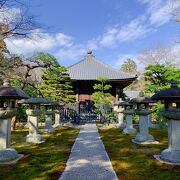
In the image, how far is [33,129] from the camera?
9359 mm

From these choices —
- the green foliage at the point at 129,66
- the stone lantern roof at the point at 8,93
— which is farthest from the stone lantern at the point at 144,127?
the green foliage at the point at 129,66

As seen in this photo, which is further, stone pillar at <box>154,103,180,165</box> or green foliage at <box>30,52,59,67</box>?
green foliage at <box>30,52,59,67</box>

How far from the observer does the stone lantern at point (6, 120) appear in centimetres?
609

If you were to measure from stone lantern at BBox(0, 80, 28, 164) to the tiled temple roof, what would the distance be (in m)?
13.4

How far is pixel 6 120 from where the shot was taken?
643cm

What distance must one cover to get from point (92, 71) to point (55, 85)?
16.5ft

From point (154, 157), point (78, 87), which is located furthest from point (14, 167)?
point (78, 87)

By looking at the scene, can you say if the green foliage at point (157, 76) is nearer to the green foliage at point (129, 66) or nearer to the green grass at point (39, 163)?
the green grass at point (39, 163)

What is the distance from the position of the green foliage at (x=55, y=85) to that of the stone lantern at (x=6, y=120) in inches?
447

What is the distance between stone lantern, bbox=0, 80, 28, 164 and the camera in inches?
240

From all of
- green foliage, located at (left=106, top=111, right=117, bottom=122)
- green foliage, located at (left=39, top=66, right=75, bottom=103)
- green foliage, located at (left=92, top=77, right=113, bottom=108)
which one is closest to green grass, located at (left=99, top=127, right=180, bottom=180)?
green foliage, located at (left=106, top=111, right=117, bottom=122)

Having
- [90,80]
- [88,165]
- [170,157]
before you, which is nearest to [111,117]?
[90,80]

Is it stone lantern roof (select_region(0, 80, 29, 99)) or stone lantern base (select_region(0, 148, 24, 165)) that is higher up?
stone lantern roof (select_region(0, 80, 29, 99))

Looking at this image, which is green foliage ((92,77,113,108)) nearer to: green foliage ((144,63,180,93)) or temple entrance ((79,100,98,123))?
temple entrance ((79,100,98,123))
